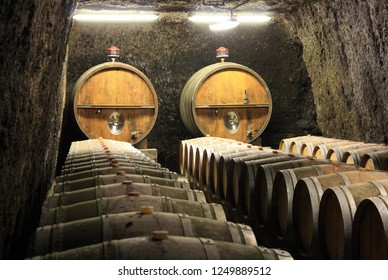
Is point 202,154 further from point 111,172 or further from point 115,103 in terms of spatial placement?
point 111,172

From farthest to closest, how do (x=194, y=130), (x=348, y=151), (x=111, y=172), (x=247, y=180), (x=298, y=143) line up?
(x=194, y=130), (x=298, y=143), (x=348, y=151), (x=247, y=180), (x=111, y=172)

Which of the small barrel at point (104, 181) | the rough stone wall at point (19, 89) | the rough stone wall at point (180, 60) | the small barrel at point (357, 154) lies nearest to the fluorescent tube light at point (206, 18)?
the rough stone wall at point (180, 60)

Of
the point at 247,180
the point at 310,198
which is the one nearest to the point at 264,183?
the point at 247,180

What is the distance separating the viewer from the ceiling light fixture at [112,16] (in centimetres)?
749

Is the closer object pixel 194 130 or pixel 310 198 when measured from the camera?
pixel 310 198

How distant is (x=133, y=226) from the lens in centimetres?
217

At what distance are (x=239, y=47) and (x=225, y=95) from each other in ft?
4.07

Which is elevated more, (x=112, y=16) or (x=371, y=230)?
(x=112, y=16)

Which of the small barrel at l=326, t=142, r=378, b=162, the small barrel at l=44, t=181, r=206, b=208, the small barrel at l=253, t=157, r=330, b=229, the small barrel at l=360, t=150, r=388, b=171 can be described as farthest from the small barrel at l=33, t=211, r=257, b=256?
the small barrel at l=326, t=142, r=378, b=162

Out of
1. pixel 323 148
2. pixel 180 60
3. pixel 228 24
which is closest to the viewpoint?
pixel 323 148

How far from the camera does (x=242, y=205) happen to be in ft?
14.8

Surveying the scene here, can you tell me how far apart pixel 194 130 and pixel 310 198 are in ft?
16.2

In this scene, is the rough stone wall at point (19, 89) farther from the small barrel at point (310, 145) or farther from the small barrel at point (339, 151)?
the small barrel at point (310, 145)

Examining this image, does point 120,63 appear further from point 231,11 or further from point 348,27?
point 348,27
